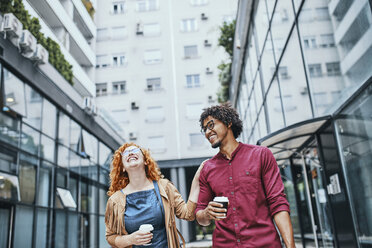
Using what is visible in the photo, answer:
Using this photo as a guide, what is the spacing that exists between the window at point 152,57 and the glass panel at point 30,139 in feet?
57.7

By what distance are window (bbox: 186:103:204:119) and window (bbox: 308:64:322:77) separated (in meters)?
19.6

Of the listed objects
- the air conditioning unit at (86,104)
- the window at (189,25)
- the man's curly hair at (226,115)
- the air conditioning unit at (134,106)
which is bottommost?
the man's curly hair at (226,115)

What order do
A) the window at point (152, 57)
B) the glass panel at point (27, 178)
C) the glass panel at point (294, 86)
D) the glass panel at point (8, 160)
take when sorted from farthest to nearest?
the window at point (152, 57) < the glass panel at point (27, 178) < the glass panel at point (8, 160) < the glass panel at point (294, 86)

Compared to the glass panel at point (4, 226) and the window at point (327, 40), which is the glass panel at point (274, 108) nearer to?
the window at point (327, 40)

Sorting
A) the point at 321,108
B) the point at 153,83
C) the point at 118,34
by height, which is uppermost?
the point at 118,34

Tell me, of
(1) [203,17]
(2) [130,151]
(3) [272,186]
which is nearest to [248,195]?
(3) [272,186]

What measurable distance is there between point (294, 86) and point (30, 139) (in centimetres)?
740

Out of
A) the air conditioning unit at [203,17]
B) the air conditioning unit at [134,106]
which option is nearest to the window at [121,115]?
the air conditioning unit at [134,106]

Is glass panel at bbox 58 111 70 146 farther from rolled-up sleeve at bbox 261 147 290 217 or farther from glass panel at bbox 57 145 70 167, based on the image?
rolled-up sleeve at bbox 261 147 290 217

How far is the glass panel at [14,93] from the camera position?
9.12 metres

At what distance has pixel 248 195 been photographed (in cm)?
253

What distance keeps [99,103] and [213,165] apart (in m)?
25.5

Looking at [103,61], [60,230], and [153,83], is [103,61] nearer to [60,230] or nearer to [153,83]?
[153,83]

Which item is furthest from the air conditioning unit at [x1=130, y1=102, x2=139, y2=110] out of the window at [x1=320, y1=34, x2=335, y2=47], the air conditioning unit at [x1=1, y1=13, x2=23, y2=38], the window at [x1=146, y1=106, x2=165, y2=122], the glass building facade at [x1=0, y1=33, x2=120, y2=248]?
the window at [x1=320, y1=34, x2=335, y2=47]
